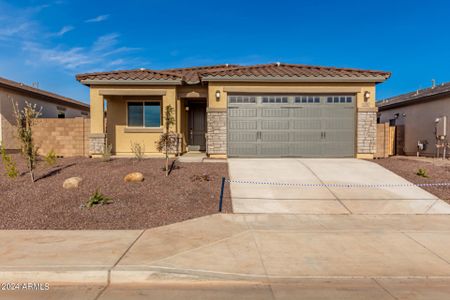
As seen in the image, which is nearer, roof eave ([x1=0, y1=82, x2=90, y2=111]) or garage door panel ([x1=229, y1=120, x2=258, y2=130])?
garage door panel ([x1=229, y1=120, x2=258, y2=130])

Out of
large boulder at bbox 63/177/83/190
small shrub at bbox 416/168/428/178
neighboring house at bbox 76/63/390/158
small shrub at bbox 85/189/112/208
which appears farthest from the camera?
neighboring house at bbox 76/63/390/158

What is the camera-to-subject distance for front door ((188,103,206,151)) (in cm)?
1669

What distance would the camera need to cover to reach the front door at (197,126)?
1669 cm

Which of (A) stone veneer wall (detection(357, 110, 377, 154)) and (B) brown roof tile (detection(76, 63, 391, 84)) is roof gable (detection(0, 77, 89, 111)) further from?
(A) stone veneer wall (detection(357, 110, 377, 154))

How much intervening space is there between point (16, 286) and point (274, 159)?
1083 centimetres

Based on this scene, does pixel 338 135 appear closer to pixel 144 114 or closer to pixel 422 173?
pixel 422 173

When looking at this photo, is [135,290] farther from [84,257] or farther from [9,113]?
[9,113]

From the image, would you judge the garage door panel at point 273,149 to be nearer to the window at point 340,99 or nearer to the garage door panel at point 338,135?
the garage door panel at point 338,135

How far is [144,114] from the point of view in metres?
15.4

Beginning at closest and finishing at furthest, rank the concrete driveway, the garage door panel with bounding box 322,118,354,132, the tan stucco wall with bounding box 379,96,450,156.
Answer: the concrete driveway
the garage door panel with bounding box 322,118,354,132
the tan stucco wall with bounding box 379,96,450,156

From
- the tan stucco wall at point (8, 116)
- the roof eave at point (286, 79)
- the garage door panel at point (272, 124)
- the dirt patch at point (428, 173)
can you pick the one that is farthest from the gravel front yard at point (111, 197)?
the dirt patch at point (428, 173)

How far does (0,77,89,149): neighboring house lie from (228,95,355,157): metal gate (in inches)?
364

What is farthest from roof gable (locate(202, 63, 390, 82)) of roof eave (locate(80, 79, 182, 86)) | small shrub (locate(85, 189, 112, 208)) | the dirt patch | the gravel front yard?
small shrub (locate(85, 189, 112, 208))

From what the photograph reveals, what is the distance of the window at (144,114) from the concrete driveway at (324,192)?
5093 millimetres
